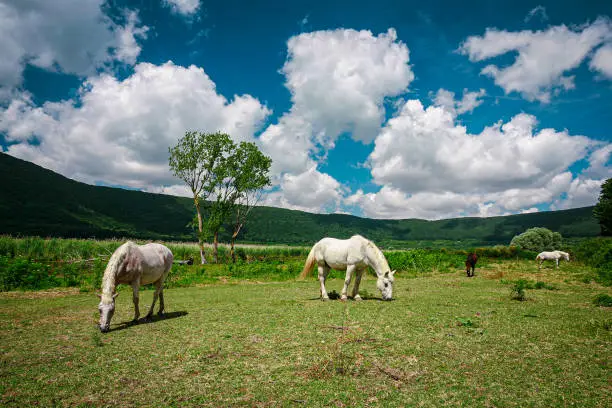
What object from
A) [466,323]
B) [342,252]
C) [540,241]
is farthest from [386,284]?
[540,241]

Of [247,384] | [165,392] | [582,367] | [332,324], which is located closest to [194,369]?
[165,392]

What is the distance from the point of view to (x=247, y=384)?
18.8 feet

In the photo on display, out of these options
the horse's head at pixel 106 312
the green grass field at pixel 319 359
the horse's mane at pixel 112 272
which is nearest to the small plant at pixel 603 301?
the green grass field at pixel 319 359

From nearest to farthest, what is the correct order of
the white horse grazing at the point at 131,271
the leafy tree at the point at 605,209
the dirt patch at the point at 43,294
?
1. the white horse grazing at the point at 131,271
2. the dirt patch at the point at 43,294
3. the leafy tree at the point at 605,209

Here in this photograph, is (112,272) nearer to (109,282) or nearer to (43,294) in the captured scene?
(109,282)

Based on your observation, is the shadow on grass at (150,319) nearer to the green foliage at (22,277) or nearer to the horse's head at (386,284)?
the horse's head at (386,284)

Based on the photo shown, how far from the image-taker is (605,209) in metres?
54.4

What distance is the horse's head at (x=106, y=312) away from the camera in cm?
944

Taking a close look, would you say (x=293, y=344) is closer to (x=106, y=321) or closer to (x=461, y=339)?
(x=461, y=339)

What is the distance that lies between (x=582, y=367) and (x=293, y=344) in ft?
19.6

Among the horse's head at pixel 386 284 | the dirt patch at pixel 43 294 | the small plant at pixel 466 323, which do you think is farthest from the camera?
the dirt patch at pixel 43 294

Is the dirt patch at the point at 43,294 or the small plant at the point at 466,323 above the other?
the small plant at the point at 466,323

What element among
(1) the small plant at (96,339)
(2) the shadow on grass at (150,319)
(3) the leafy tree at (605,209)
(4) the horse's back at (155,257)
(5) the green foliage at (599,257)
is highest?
(3) the leafy tree at (605,209)

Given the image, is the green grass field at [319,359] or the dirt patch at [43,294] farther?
the dirt patch at [43,294]
